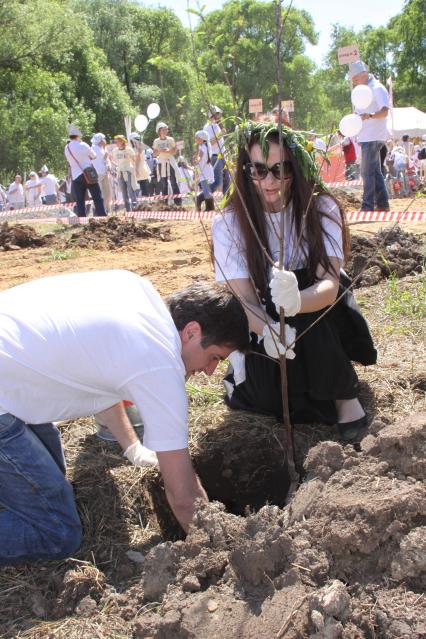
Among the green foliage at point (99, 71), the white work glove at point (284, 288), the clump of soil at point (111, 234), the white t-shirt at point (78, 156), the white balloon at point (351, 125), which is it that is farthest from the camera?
the green foliage at point (99, 71)

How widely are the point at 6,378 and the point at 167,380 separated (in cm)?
56

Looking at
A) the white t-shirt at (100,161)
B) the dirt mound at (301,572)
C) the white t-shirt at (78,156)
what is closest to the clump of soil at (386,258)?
the dirt mound at (301,572)

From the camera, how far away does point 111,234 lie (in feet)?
31.1

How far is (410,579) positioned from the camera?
65.9 inches

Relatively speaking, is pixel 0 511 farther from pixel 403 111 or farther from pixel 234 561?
pixel 403 111

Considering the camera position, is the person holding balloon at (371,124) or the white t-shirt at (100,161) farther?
the white t-shirt at (100,161)

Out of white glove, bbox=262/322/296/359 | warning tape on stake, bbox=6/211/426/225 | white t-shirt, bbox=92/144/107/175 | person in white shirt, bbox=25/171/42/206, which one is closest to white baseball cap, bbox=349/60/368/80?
warning tape on stake, bbox=6/211/426/225

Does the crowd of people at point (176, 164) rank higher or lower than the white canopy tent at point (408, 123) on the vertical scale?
lower

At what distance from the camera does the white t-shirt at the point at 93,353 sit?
1963 mm

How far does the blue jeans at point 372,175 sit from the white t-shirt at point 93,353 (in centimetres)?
636

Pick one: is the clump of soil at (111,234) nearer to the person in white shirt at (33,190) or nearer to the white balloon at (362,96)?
the white balloon at (362,96)

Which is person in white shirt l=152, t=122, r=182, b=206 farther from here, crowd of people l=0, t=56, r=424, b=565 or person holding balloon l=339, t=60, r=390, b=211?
crowd of people l=0, t=56, r=424, b=565

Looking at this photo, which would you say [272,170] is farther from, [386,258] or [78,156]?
[78,156]

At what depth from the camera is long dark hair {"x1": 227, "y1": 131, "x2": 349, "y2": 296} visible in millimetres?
2799
